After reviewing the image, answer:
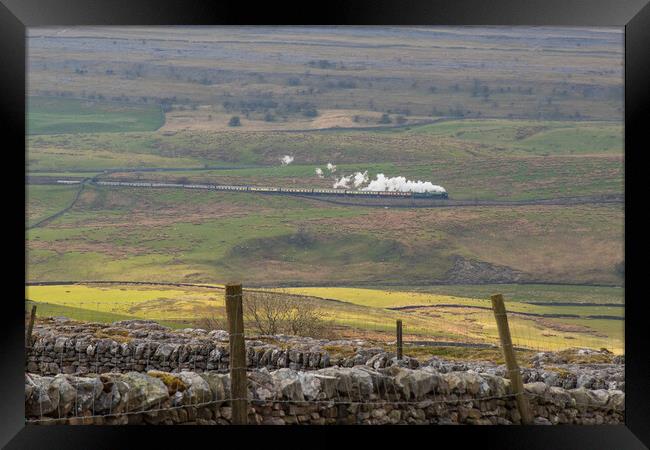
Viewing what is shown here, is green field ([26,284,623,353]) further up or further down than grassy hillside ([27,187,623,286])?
further down

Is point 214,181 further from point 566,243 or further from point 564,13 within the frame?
point 564,13

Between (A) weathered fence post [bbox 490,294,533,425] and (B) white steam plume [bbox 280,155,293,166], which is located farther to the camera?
(B) white steam plume [bbox 280,155,293,166]

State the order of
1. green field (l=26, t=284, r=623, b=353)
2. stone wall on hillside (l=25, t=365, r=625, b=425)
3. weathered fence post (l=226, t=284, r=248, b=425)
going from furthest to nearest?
green field (l=26, t=284, r=623, b=353)
weathered fence post (l=226, t=284, r=248, b=425)
stone wall on hillside (l=25, t=365, r=625, b=425)

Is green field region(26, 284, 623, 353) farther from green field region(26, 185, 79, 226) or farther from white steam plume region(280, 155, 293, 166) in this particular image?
white steam plume region(280, 155, 293, 166)

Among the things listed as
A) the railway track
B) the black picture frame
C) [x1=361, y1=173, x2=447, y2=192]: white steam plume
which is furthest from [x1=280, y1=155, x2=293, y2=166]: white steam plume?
the black picture frame

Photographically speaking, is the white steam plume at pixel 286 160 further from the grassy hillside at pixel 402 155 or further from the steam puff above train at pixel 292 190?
the steam puff above train at pixel 292 190

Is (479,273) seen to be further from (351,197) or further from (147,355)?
(147,355)

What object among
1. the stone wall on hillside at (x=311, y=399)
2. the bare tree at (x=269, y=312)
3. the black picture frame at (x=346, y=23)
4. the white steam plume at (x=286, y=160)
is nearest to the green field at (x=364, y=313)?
the bare tree at (x=269, y=312)

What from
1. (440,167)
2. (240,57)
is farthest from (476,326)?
(240,57)
